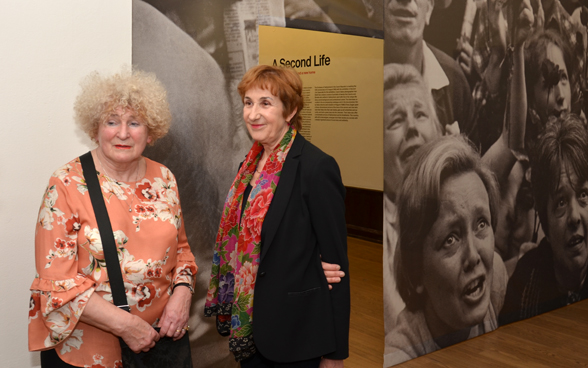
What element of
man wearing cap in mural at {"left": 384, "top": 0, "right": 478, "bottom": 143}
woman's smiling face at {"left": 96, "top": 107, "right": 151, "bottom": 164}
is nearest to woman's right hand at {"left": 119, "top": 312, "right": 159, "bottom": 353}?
woman's smiling face at {"left": 96, "top": 107, "right": 151, "bottom": 164}

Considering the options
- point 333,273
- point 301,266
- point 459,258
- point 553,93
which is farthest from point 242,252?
point 553,93

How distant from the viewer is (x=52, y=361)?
204 centimetres

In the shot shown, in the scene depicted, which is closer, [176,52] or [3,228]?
[3,228]

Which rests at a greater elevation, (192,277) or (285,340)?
(192,277)

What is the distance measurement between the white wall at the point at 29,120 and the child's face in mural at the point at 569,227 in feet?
14.3

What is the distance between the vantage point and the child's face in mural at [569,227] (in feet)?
17.1

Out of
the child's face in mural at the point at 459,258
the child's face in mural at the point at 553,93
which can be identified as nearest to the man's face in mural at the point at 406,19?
the child's face in mural at the point at 459,258

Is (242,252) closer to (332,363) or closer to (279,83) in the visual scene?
(332,363)

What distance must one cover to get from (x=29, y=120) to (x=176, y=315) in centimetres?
117

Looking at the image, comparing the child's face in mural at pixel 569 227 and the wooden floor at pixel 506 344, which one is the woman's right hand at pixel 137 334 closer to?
the wooden floor at pixel 506 344

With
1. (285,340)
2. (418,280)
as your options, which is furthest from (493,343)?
(285,340)

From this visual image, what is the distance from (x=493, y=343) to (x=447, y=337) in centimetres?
41

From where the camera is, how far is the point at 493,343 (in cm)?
442

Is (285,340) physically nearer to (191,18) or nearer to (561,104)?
(191,18)
